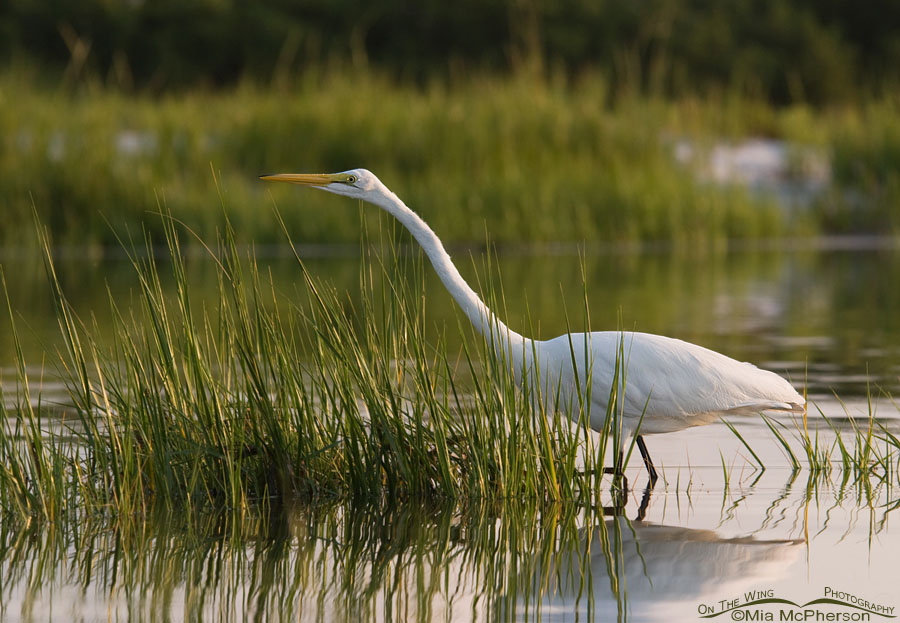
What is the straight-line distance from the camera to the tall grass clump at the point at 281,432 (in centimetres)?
515

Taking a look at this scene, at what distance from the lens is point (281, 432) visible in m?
5.41

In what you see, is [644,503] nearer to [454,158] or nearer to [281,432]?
[281,432]

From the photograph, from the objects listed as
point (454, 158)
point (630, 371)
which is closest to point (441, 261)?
point (630, 371)

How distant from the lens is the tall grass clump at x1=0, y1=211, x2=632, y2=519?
5.15m

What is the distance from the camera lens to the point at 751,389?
5750 millimetres

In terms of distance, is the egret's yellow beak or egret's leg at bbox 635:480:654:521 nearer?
egret's leg at bbox 635:480:654:521

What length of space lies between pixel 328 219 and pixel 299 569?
1236cm

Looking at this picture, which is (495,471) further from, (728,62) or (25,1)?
(25,1)

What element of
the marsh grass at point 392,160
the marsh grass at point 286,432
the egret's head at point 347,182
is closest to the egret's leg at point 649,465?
the marsh grass at point 286,432

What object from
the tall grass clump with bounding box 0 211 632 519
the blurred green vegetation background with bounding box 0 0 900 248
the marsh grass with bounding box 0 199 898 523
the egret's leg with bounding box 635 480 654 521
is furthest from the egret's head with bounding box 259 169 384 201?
the blurred green vegetation background with bounding box 0 0 900 248

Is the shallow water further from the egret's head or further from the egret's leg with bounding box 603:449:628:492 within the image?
the egret's head

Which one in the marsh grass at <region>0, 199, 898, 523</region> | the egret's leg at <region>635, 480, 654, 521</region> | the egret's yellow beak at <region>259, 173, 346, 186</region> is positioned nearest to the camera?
the marsh grass at <region>0, 199, 898, 523</region>

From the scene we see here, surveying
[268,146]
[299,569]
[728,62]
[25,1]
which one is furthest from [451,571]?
[25,1]

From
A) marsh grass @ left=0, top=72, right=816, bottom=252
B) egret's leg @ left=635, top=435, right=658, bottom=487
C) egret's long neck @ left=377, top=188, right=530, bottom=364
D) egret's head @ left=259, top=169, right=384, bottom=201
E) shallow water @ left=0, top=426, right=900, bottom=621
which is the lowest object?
shallow water @ left=0, top=426, right=900, bottom=621
